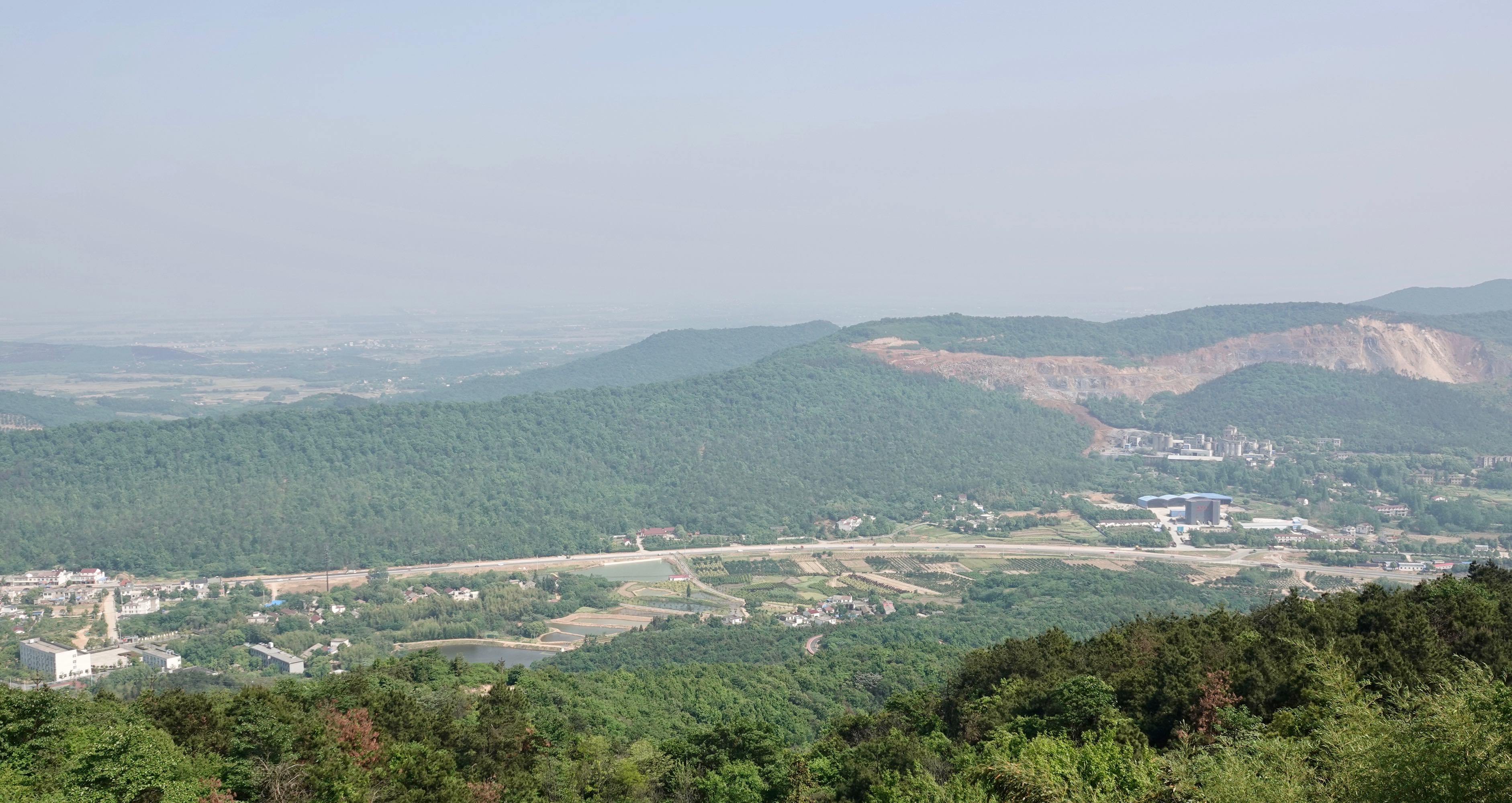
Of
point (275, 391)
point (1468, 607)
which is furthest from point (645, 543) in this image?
point (275, 391)

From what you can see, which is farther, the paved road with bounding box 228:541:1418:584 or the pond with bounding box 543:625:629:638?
the paved road with bounding box 228:541:1418:584

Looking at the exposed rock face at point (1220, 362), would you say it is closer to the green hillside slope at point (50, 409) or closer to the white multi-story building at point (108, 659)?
the green hillside slope at point (50, 409)

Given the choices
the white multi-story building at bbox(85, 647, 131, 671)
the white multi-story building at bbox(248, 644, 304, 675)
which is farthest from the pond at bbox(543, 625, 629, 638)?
the white multi-story building at bbox(85, 647, 131, 671)

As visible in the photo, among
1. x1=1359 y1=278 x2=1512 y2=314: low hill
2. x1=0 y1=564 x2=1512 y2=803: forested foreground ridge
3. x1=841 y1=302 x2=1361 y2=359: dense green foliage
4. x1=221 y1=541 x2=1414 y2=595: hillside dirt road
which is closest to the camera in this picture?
x1=0 y1=564 x2=1512 y2=803: forested foreground ridge

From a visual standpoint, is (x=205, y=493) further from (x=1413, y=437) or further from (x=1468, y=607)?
(x=1413, y=437)

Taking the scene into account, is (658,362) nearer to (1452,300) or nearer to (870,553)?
(870,553)

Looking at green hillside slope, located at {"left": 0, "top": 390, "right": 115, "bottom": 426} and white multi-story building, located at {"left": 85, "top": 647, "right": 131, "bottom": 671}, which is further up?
green hillside slope, located at {"left": 0, "top": 390, "right": 115, "bottom": 426}

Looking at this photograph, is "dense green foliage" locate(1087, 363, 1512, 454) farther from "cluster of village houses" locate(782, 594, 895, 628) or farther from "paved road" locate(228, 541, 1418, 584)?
"cluster of village houses" locate(782, 594, 895, 628)

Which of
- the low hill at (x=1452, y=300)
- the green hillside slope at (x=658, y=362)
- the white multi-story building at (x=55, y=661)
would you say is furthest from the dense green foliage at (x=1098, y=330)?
the white multi-story building at (x=55, y=661)
